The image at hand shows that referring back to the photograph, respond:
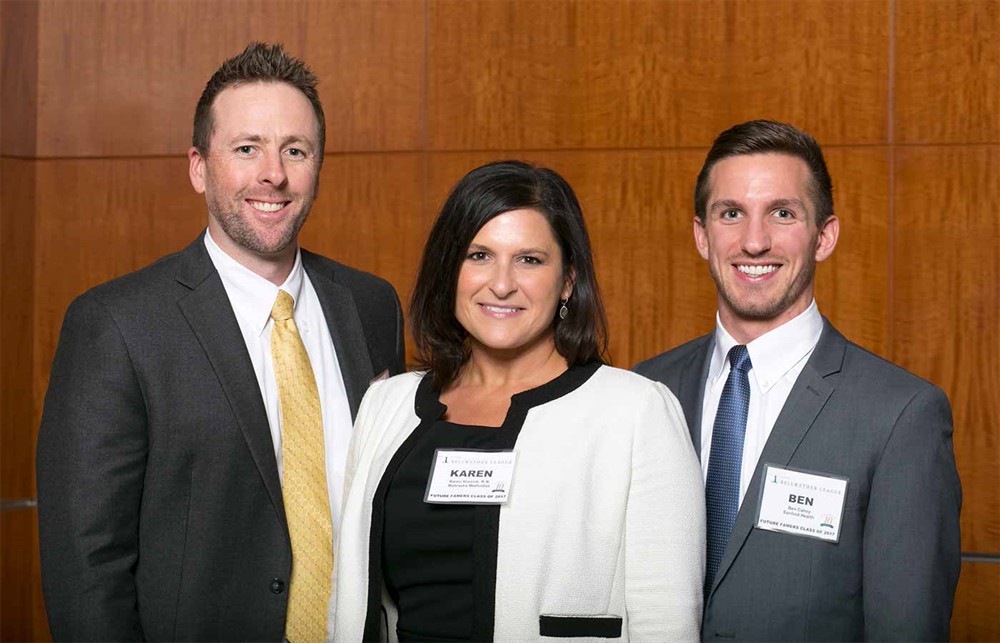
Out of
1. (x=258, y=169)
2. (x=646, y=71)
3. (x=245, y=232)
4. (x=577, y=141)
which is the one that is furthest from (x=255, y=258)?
(x=646, y=71)

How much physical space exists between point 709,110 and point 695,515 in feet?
8.24

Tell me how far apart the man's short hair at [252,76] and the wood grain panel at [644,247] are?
1.80 m

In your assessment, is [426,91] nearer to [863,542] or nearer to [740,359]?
[740,359]

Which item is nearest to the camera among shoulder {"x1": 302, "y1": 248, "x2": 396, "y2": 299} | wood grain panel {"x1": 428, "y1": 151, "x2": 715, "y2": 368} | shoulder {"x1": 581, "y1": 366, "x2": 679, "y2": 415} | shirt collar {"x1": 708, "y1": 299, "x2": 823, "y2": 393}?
shoulder {"x1": 581, "y1": 366, "x2": 679, "y2": 415}

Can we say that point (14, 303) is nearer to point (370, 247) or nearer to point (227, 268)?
point (370, 247)

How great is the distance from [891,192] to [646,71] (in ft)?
3.57

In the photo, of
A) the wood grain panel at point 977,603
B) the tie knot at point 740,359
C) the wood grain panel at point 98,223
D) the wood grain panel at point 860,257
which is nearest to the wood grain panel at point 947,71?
the wood grain panel at point 860,257

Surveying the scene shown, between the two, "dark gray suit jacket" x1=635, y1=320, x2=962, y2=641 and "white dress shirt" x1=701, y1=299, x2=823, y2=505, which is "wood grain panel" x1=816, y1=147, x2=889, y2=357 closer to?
"white dress shirt" x1=701, y1=299, x2=823, y2=505

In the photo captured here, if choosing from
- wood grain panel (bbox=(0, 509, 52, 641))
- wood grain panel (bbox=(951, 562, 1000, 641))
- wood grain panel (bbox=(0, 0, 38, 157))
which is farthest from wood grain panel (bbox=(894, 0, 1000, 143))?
wood grain panel (bbox=(0, 509, 52, 641))

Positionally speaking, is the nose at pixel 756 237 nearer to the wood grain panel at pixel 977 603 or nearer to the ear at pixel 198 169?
the ear at pixel 198 169

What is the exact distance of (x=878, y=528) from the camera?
7.42ft

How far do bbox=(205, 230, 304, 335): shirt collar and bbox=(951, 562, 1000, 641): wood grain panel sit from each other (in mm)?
2908

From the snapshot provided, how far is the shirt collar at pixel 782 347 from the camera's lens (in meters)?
2.53

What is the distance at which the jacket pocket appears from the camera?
211 cm
